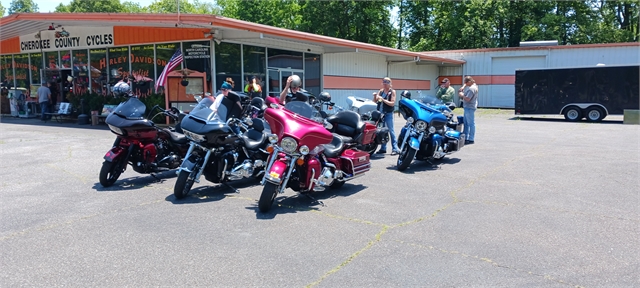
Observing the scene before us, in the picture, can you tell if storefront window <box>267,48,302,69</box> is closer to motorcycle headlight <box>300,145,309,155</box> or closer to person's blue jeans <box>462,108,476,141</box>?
person's blue jeans <box>462,108,476,141</box>

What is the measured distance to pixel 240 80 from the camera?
1627 cm

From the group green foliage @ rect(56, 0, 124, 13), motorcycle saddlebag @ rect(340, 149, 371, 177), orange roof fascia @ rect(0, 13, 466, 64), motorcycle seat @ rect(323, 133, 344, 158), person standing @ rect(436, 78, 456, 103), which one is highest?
green foliage @ rect(56, 0, 124, 13)

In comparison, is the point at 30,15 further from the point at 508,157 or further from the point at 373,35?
the point at 373,35

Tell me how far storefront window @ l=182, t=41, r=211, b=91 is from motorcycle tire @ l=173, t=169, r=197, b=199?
9.53 m

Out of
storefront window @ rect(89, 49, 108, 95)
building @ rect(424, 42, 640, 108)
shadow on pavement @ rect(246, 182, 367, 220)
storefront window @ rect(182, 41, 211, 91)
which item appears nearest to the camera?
shadow on pavement @ rect(246, 182, 367, 220)

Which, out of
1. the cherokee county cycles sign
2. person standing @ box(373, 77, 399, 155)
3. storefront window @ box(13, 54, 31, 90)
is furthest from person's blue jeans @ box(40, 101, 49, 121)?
person standing @ box(373, 77, 399, 155)

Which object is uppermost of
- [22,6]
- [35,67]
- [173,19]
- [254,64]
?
[22,6]

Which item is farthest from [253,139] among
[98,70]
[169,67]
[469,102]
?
[98,70]

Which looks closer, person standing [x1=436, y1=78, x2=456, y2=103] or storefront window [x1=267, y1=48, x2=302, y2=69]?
person standing [x1=436, y1=78, x2=456, y2=103]

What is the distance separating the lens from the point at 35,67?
2117 centimetres

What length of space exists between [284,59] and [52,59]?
397 inches

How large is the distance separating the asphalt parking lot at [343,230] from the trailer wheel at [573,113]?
11461 mm

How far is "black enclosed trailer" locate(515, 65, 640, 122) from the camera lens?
61.1 ft

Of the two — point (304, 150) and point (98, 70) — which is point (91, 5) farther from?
point (304, 150)
